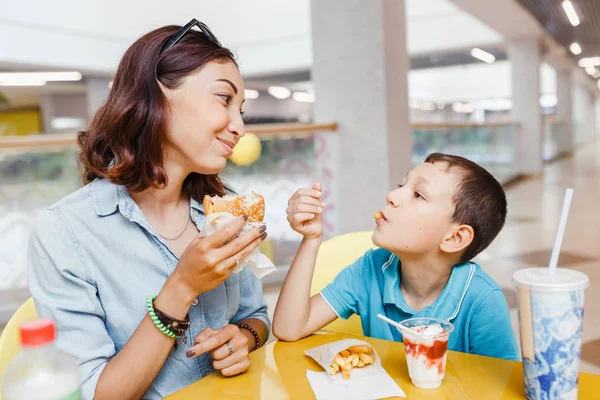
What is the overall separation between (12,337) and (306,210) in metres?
0.69

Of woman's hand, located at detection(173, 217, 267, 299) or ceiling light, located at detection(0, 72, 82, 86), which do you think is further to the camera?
ceiling light, located at detection(0, 72, 82, 86)

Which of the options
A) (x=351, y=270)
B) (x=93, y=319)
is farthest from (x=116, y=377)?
(x=351, y=270)

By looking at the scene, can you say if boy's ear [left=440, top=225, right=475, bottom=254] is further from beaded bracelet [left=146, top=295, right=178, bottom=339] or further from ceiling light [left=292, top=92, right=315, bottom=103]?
ceiling light [left=292, top=92, right=315, bottom=103]

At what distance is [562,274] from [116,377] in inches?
31.7

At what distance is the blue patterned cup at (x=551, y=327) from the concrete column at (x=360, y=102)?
323cm

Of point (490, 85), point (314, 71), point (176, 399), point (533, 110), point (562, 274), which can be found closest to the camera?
point (562, 274)

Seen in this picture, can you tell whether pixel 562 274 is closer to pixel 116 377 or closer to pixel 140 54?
pixel 116 377

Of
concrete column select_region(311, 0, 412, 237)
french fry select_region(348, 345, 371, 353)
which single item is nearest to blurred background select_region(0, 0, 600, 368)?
concrete column select_region(311, 0, 412, 237)

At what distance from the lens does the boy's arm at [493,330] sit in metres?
1.19

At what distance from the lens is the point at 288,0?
42.9 ft

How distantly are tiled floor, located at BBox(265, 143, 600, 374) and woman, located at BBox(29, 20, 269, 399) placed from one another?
1398 mm

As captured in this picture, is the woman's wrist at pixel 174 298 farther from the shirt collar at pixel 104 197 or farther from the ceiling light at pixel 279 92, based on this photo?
the ceiling light at pixel 279 92

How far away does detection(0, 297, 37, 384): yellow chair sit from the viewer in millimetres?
1121

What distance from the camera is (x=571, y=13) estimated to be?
9711 mm
